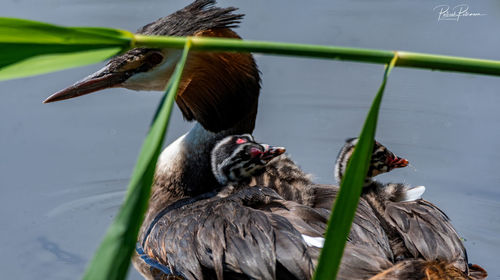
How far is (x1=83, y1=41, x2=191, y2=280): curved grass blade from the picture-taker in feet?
2.64

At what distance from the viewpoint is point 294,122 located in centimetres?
379

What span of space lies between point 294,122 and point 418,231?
1.59 meters

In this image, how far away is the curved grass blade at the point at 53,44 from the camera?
2.93 ft

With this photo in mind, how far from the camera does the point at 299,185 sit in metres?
2.64

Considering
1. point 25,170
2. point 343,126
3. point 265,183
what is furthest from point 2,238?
point 343,126

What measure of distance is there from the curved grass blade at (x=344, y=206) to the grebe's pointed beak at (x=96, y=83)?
1921mm

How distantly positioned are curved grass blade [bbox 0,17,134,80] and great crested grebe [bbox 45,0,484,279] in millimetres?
1322

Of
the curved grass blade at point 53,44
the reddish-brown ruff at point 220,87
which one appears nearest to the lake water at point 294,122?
the reddish-brown ruff at point 220,87

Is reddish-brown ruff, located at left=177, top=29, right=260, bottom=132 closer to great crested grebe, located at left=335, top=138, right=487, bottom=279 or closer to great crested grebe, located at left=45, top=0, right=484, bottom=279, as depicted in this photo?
great crested grebe, located at left=45, top=0, right=484, bottom=279

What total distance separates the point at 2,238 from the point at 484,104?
248 cm

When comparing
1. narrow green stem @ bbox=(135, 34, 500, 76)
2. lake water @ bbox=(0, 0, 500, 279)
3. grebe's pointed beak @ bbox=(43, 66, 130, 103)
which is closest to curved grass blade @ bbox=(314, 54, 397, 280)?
narrow green stem @ bbox=(135, 34, 500, 76)

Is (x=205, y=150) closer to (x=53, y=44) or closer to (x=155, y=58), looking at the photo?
(x=155, y=58)

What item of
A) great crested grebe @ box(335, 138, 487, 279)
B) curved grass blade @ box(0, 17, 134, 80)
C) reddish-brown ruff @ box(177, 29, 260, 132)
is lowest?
great crested grebe @ box(335, 138, 487, 279)

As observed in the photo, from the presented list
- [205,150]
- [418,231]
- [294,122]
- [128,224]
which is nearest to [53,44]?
[128,224]
